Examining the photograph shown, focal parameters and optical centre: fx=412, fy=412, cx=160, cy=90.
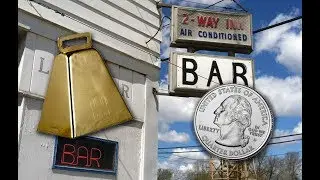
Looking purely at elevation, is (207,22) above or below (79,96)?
above

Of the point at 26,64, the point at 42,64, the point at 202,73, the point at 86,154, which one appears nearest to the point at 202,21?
the point at 202,73

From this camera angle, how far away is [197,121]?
18.3 feet

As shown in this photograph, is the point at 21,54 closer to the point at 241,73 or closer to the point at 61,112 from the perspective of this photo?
the point at 61,112

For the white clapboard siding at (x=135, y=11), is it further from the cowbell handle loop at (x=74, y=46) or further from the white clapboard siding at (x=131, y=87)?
the white clapboard siding at (x=131, y=87)

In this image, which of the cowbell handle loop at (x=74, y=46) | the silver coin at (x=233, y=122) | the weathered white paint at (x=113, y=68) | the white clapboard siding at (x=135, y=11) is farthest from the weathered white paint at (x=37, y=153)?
the white clapboard siding at (x=135, y=11)

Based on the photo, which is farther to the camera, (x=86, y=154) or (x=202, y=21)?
(x=202, y=21)

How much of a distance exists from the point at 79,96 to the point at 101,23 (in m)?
1.61

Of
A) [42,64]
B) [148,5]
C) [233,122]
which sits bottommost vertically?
[233,122]

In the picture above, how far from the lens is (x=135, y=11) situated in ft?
26.6

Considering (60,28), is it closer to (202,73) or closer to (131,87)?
(131,87)

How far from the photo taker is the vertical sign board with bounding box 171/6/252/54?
8.01 m

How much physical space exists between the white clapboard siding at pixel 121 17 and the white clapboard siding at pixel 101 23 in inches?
3.2

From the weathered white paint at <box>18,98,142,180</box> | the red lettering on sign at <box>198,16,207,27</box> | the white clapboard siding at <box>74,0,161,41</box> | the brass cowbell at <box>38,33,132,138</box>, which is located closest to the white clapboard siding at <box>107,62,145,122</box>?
the brass cowbell at <box>38,33,132,138</box>
